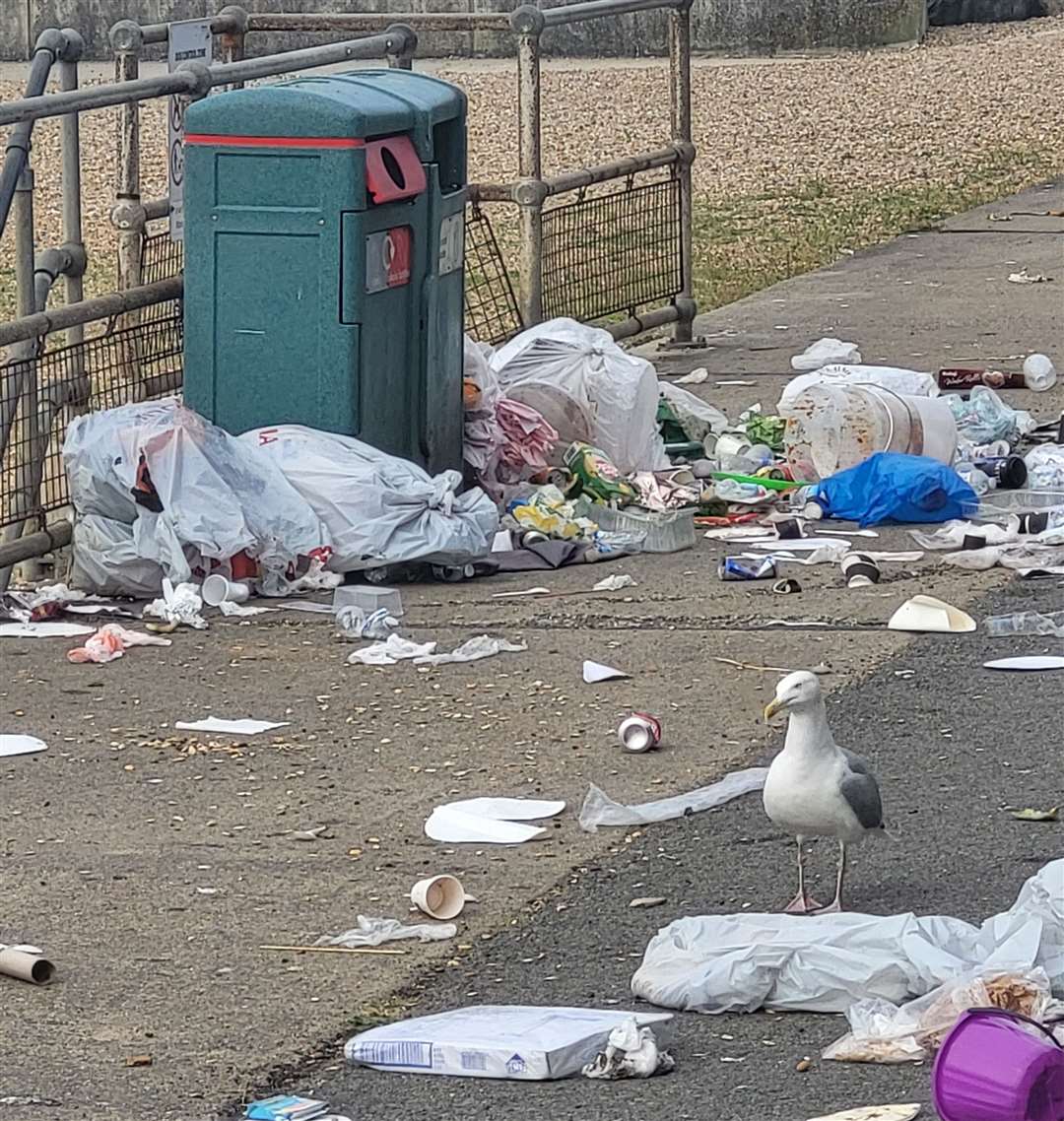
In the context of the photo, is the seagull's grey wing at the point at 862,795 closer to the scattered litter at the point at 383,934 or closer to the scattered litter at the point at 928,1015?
the scattered litter at the point at 928,1015

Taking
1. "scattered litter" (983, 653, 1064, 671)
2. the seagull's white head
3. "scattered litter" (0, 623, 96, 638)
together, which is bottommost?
"scattered litter" (0, 623, 96, 638)

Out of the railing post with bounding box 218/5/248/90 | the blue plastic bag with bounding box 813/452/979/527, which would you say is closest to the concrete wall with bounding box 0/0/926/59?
the railing post with bounding box 218/5/248/90

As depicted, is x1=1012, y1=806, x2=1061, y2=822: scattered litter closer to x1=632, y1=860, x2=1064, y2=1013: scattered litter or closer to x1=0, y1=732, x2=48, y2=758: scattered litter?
x1=632, y1=860, x2=1064, y2=1013: scattered litter

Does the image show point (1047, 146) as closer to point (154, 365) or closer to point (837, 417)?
point (837, 417)

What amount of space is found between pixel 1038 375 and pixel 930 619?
3.69 m

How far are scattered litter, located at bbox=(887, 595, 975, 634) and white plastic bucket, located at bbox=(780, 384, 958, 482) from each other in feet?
5.28

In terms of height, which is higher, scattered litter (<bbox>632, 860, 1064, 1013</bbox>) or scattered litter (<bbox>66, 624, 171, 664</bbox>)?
scattered litter (<bbox>632, 860, 1064, 1013</bbox>)

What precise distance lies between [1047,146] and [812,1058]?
1618cm

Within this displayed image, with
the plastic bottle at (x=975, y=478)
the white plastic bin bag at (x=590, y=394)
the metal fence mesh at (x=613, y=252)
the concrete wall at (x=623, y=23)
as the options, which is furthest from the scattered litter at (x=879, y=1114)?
the concrete wall at (x=623, y=23)

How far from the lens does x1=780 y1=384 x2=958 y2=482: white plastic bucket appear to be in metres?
8.23

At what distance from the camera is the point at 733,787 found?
17.3 feet

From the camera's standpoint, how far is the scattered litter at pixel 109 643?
21.2 feet

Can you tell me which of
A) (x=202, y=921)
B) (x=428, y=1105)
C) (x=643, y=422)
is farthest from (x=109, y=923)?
(x=643, y=422)

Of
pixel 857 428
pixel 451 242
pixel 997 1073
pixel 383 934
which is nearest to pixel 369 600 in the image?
pixel 451 242
